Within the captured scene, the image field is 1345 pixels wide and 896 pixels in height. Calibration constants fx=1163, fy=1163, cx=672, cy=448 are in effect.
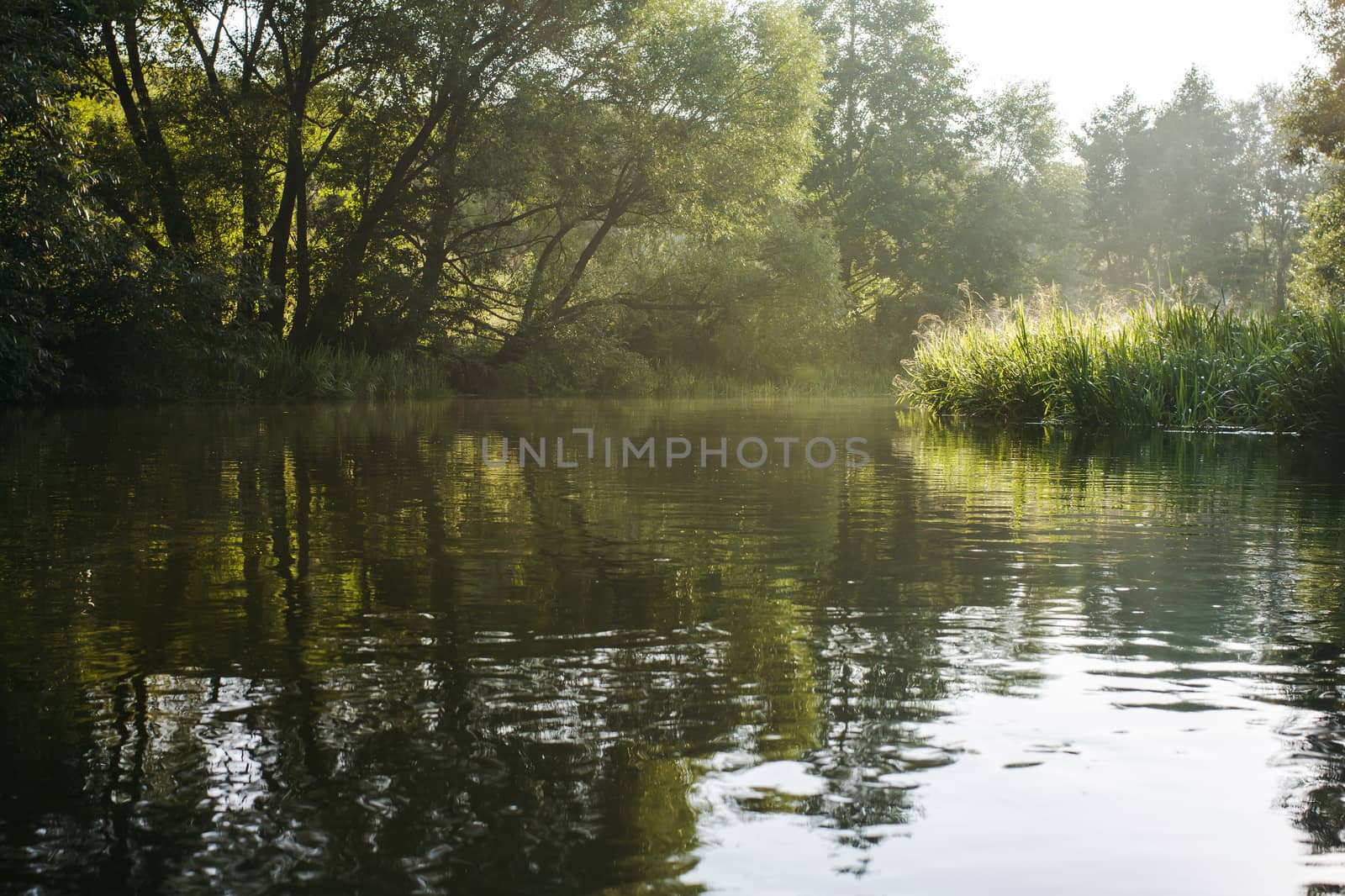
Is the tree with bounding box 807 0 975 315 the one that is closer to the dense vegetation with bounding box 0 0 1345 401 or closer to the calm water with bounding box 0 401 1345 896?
the dense vegetation with bounding box 0 0 1345 401

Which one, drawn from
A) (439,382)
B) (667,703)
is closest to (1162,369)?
(667,703)

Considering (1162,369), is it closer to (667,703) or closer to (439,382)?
(667,703)

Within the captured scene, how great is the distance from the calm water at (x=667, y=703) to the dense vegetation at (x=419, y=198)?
12.1 meters

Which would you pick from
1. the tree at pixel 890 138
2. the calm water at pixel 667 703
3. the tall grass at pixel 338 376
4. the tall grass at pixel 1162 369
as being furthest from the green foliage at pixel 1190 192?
the calm water at pixel 667 703

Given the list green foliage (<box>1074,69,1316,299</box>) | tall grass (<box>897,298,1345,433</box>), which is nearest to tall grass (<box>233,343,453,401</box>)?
tall grass (<box>897,298,1345,433</box>)

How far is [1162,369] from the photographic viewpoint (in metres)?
14.7

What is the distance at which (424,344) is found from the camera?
95.8ft

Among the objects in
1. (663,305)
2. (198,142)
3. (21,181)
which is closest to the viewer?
(21,181)

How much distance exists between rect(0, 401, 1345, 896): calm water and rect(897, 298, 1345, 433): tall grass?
24.3ft

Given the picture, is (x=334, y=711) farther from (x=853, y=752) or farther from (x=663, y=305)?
(x=663, y=305)

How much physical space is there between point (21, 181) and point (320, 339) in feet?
37.4

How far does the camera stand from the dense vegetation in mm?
18625

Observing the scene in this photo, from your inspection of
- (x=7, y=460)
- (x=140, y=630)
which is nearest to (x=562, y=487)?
(x=140, y=630)

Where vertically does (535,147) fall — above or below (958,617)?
above
